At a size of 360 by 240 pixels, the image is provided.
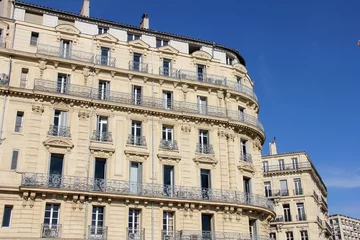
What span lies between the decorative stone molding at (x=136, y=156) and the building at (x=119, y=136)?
6cm

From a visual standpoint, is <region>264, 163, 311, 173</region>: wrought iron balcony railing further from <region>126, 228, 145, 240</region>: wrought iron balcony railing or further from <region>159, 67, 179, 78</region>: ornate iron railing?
<region>126, 228, 145, 240</region>: wrought iron balcony railing


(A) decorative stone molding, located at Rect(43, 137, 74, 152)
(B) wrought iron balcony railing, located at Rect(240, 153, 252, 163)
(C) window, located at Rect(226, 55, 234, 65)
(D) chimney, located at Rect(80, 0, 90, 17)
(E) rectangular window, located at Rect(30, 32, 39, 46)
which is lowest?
(A) decorative stone molding, located at Rect(43, 137, 74, 152)

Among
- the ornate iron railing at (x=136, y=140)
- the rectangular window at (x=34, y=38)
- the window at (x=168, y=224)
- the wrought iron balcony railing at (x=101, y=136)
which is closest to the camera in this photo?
the window at (x=168, y=224)

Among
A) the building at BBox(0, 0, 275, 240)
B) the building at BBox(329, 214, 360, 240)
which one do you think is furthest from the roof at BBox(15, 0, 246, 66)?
the building at BBox(329, 214, 360, 240)

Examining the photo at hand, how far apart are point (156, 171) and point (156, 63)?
26.6ft

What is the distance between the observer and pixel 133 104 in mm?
30625

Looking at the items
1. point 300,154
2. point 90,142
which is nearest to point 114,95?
point 90,142

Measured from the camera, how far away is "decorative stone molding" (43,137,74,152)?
27703 millimetres

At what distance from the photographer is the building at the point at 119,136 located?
26734mm

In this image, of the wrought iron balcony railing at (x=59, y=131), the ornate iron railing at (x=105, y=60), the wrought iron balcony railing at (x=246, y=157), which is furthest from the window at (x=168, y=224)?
the ornate iron railing at (x=105, y=60)

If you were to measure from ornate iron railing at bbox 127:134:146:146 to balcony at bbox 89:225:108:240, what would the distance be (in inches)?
226

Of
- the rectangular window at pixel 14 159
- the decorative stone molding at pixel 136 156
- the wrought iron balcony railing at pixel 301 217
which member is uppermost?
the decorative stone molding at pixel 136 156

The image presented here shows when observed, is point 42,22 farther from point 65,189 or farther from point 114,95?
point 65,189

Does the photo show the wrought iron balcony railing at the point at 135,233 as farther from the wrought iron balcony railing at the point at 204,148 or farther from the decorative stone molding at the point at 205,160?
the wrought iron balcony railing at the point at 204,148
